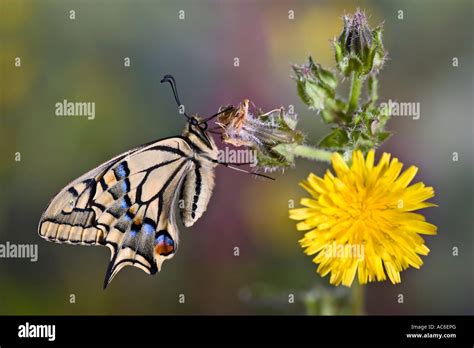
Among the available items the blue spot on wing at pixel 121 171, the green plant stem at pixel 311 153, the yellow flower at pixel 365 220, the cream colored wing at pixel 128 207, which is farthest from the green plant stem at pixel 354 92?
the blue spot on wing at pixel 121 171

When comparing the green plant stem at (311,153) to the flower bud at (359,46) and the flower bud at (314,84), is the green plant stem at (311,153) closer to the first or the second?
the flower bud at (314,84)

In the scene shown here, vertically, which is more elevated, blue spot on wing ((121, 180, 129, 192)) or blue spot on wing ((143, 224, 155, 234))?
blue spot on wing ((121, 180, 129, 192))

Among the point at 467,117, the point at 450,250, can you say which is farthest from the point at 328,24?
the point at 450,250

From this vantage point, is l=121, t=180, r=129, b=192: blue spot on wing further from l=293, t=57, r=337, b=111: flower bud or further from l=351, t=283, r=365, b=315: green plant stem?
l=351, t=283, r=365, b=315: green plant stem

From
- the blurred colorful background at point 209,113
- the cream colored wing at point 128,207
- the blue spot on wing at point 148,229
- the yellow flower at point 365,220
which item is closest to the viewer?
the yellow flower at point 365,220

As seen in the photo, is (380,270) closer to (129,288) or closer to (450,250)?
(450,250)

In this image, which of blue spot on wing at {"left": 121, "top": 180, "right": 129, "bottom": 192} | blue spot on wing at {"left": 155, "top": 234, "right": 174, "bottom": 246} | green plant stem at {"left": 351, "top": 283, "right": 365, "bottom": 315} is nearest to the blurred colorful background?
green plant stem at {"left": 351, "top": 283, "right": 365, "bottom": 315}

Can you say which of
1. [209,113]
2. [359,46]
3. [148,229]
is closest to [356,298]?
[148,229]
